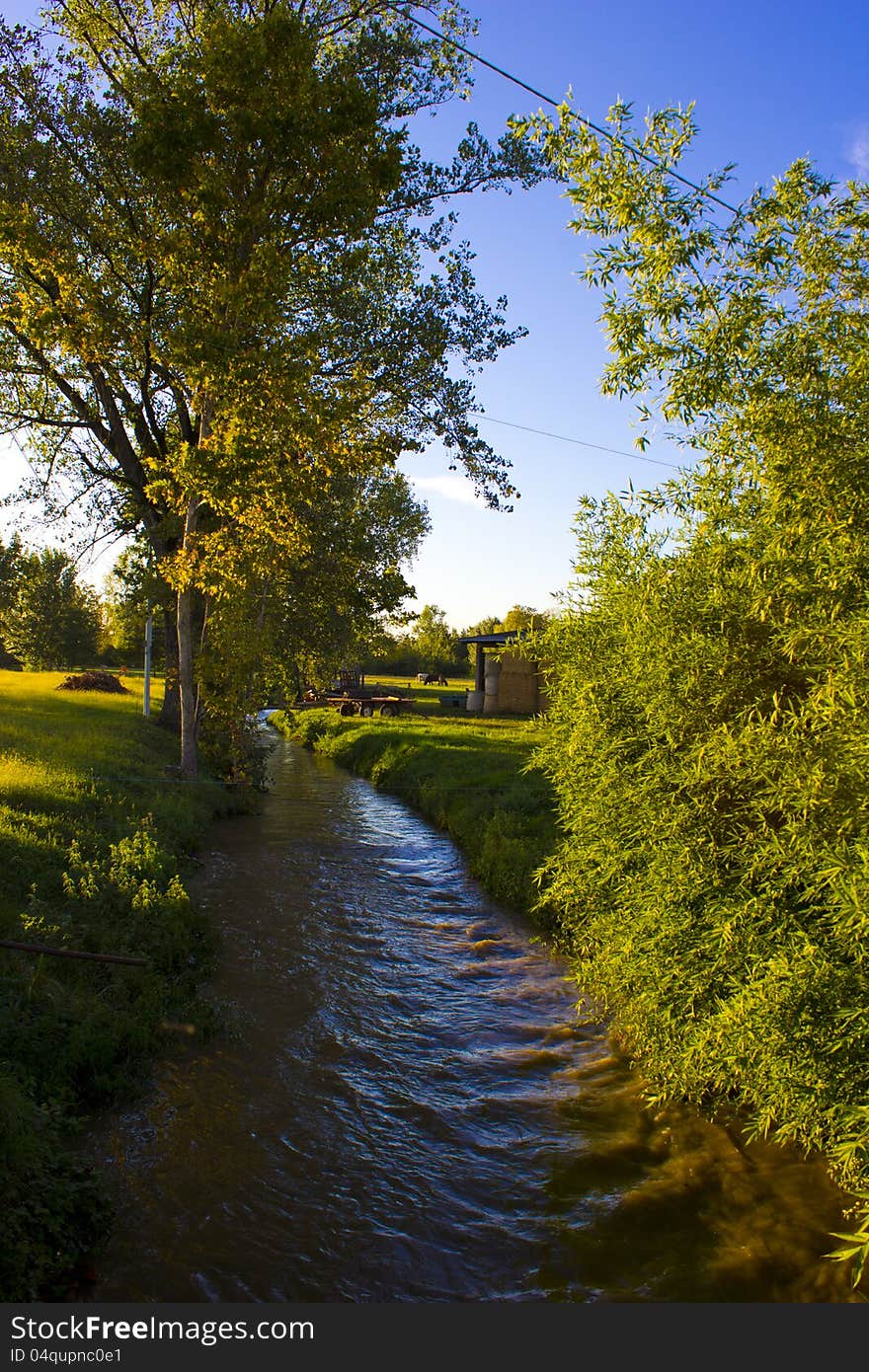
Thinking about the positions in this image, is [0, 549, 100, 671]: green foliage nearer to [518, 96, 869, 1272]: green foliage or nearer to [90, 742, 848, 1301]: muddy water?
[90, 742, 848, 1301]: muddy water

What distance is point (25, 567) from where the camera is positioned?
61.7 feet

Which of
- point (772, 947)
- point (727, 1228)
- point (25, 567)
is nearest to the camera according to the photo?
point (772, 947)

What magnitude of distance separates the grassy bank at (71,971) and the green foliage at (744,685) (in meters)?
3.76

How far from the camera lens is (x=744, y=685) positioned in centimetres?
508

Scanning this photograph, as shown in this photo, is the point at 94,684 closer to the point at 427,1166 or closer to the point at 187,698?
the point at 187,698

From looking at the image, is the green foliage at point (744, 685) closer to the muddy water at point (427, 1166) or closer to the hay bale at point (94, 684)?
the muddy water at point (427, 1166)

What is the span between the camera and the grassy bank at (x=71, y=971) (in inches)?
179

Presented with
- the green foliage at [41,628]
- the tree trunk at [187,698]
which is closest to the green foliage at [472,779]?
the tree trunk at [187,698]

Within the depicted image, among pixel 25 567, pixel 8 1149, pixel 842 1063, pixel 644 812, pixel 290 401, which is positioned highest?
pixel 290 401

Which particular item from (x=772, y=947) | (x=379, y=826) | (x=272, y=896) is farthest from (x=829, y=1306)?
(x=379, y=826)

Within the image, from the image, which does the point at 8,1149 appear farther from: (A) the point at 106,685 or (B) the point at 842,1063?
(A) the point at 106,685

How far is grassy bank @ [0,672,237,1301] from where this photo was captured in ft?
14.9

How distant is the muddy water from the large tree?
903 centimetres

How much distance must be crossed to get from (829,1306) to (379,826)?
13169mm
